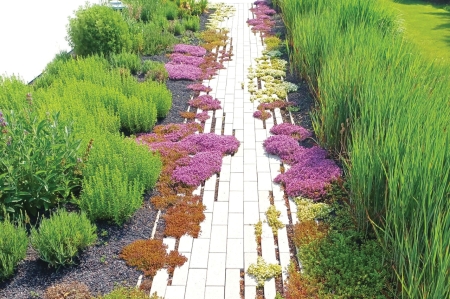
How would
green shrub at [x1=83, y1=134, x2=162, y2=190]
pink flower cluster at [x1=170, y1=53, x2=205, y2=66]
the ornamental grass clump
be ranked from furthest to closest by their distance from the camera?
pink flower cluster at [x1=170, y1=53, x2=205, y2=66], green shrub at [x1=83, y1=134, x2=162, y2=190], the ornamental grass clump

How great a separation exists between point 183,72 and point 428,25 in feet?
27.1

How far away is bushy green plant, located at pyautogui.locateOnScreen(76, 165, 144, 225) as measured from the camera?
4.98 m

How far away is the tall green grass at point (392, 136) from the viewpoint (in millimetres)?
3520

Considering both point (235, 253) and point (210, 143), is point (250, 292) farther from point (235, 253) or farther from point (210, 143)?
point (210, 143)

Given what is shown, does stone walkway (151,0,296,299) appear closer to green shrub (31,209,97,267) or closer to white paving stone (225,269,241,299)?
white paving stone (225,269,241,299)

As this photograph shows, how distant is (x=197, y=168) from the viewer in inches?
248

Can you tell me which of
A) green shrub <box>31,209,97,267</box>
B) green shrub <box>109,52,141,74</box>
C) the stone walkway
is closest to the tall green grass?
the stone walkway

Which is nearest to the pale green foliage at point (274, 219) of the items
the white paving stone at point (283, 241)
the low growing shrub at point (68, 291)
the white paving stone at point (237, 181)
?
the white paving stone at point (283, 241)

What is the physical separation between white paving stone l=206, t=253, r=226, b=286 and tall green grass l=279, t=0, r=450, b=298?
5.04 ft

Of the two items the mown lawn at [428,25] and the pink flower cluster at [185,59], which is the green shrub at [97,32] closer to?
the pink flower cluster at [185,59]

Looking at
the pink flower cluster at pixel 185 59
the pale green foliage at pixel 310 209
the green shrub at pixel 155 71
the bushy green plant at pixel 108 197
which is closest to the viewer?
the bushy green plant at pixel 108 197

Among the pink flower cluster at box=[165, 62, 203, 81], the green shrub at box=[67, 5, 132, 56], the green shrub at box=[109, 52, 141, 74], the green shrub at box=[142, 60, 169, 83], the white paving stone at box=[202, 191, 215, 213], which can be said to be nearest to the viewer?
the white paving stone at box=[202, 191, 215, 213]

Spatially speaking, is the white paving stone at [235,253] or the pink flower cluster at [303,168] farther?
the pink flower cluster at [303,168]

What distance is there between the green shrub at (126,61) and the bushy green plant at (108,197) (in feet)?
15.0
